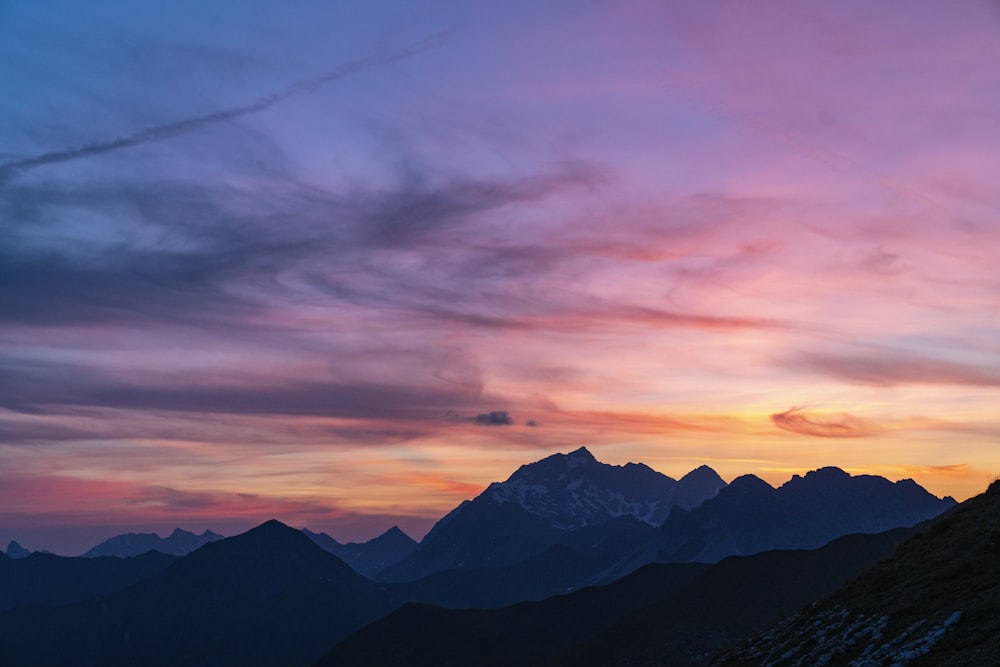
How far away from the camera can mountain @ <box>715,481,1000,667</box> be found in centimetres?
3784

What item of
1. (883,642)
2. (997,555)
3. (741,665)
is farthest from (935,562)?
(741,665)

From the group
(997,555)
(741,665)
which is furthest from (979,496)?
(741,665)

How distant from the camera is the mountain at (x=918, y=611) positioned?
37.8 m

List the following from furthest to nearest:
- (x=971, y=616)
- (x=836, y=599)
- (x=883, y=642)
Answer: (x=836, y=599)
(x=883, y=642)
(x=971, y=616)

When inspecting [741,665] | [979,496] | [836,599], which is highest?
[979,496]

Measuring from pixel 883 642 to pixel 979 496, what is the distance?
1757 centimetres

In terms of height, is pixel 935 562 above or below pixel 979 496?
below

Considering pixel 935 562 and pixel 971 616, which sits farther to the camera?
pixel 935 562

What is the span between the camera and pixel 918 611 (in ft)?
143

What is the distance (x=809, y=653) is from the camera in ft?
161

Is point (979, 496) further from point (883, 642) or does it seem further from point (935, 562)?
point (883, 642)

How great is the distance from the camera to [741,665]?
57688 mm

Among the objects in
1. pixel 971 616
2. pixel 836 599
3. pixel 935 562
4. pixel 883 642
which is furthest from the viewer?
pixel 836 599

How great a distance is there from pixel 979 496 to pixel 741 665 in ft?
55.6
